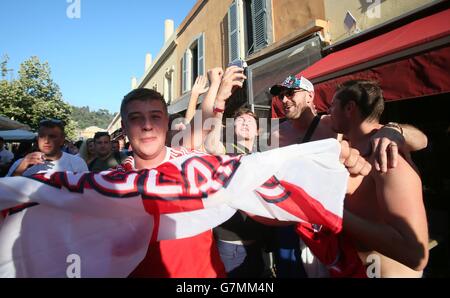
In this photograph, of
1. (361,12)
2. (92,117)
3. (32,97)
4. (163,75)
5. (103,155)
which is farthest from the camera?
(92,117)

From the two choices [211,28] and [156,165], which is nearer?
[156,165]

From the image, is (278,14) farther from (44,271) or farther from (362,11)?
(44,271)

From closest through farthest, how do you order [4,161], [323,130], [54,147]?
1. [323,130]
2. [54,147]
3. [4,161]

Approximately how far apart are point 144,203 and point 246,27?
8.49 m

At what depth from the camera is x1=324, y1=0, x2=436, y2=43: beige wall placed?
445 centimetres

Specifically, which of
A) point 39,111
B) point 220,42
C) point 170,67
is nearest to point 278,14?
point 220,42

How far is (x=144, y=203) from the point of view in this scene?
4.03ft

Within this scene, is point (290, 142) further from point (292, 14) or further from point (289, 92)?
point (292, 14)

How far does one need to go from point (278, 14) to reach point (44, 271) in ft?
24.6

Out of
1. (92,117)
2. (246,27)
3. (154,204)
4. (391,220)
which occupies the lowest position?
(391,220)

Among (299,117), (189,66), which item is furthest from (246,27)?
(299,117)

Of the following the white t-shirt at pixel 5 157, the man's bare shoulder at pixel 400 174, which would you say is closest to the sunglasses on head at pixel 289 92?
the man's bare shoulder at pixel 400 174

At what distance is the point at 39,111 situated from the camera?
20359 millimetres

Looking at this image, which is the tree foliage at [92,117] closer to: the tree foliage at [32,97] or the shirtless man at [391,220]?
the tree foliage at [32,97]
